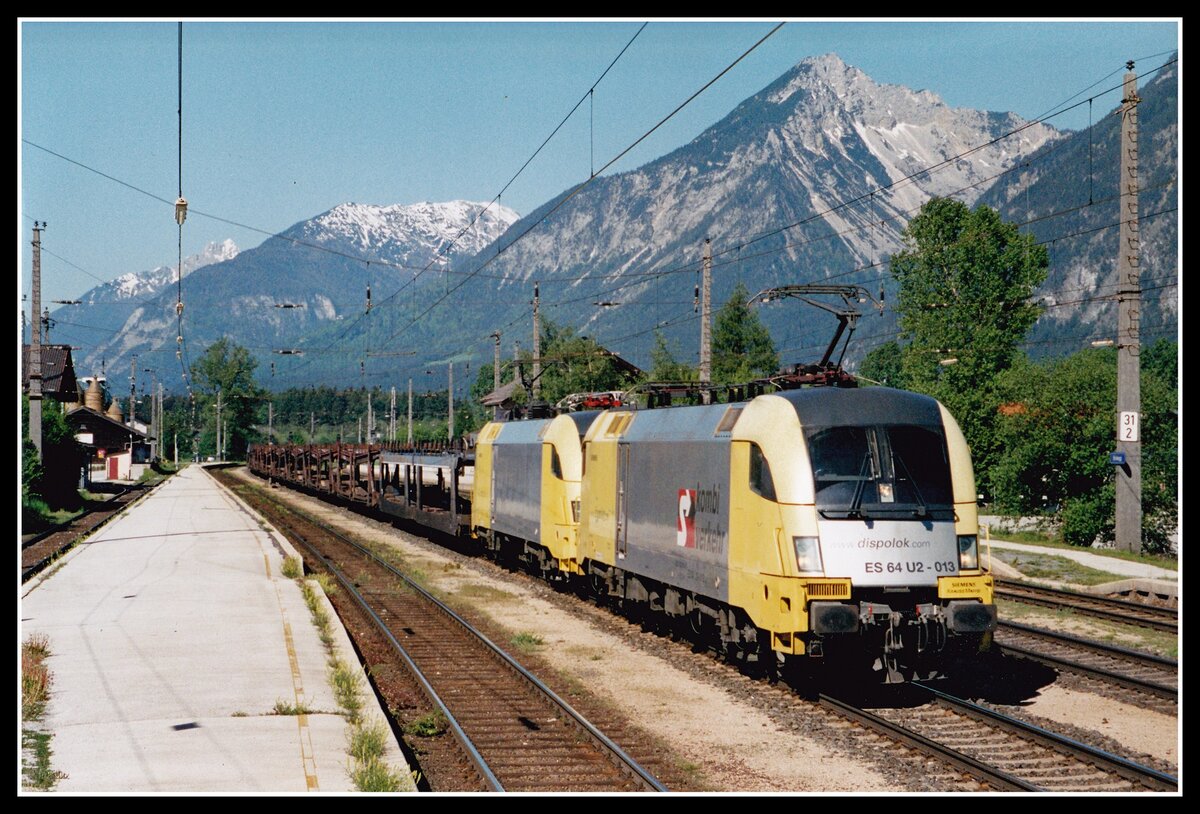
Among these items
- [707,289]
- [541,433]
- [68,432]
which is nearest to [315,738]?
[541,433]

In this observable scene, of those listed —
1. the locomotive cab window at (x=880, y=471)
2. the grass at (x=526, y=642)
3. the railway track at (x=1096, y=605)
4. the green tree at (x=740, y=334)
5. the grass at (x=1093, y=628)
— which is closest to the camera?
the locomotive cab window at (x=880, y=471)

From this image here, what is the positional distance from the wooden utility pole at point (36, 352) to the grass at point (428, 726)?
26.9m

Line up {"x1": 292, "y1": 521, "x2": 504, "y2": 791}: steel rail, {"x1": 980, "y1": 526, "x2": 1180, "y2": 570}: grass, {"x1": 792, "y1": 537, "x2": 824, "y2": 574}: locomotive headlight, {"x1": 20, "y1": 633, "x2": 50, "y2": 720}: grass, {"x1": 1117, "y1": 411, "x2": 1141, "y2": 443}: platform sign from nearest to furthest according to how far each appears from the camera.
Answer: {"x1": 292, "y1": 521, "x2": 504, "y2": 791}: steel rail → {"x1": 20, "y1": 633, "x2": 50, "y2": 720}: grass → {"x1": 792, "y1": 537, "x2": 824, "y2": 574}: locomotive headlight → {"x1": 1117, "y1": 411, "x2": 1141, "y2": 443}: platform sign → {"x1": 980, "y1": 526, "x2": 1180, "y2": 570}: grass

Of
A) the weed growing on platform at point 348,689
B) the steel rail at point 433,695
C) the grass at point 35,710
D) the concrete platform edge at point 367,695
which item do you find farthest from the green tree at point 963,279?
the grass at point 35,710

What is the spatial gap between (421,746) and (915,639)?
5361 mm

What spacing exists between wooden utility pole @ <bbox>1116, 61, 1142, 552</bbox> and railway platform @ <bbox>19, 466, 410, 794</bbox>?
1710cm

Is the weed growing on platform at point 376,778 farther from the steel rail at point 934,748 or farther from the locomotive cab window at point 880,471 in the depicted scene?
the locomotive cab window at point 880,471

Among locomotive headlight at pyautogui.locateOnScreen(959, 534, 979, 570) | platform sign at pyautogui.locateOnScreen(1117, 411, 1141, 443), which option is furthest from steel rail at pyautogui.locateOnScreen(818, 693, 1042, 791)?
platform sign at pyautogui.locateOnScreen(1117, 411, 1141, 443)

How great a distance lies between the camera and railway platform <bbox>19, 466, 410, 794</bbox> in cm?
1069

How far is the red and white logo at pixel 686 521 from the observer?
1655 centimetres

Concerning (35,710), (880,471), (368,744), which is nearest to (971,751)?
(880,471)

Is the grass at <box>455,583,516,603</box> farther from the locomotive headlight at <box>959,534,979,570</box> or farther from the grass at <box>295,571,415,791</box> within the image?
the locomotive headlight at <box>959,534,979,570</box>

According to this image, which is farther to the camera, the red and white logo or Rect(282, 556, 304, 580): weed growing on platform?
Rect(282, 556, 304, 580): weed growing on platform

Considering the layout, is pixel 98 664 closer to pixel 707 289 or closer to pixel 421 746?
pixel 421 746
